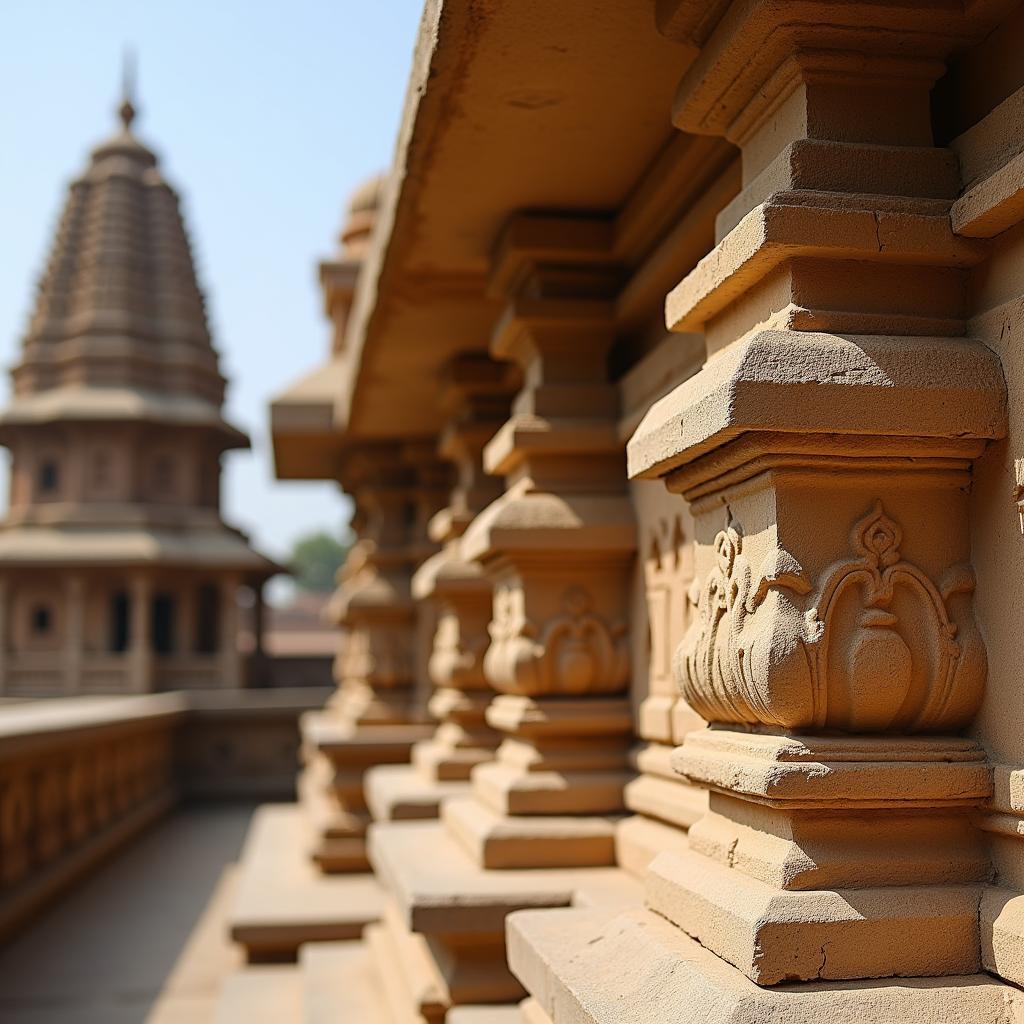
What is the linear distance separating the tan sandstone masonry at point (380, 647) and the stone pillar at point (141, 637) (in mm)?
14572

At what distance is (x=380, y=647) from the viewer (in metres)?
8.03

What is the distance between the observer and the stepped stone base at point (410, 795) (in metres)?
5.05

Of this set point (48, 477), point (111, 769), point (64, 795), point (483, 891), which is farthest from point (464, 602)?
point (48, 477)

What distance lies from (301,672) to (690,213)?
75.4ft

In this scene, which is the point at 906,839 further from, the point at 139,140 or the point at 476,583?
the point at 139,140

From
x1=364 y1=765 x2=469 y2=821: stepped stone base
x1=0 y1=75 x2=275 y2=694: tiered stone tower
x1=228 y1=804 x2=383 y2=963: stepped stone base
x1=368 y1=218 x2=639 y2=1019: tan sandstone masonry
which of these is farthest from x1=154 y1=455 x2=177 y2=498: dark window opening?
x1=368 y1=218 x2=639 y2=1019: tan sandstone masonry

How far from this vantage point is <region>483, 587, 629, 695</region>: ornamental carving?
3.96 metres

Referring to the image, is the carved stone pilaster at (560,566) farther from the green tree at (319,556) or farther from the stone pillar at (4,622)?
the green tree at (319,556)

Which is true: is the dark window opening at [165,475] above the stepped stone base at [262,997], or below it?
above

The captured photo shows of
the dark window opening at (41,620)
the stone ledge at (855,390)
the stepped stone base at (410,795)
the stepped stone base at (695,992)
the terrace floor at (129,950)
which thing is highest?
the dark window opening at (41,620)

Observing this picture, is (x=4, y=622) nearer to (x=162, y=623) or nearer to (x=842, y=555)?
(x=162, y=623)

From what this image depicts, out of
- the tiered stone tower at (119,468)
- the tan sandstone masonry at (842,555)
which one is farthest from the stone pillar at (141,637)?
the tan sandstone masonry at (842,555)

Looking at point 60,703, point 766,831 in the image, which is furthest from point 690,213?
point 60,703

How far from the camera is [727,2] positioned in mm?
2299
